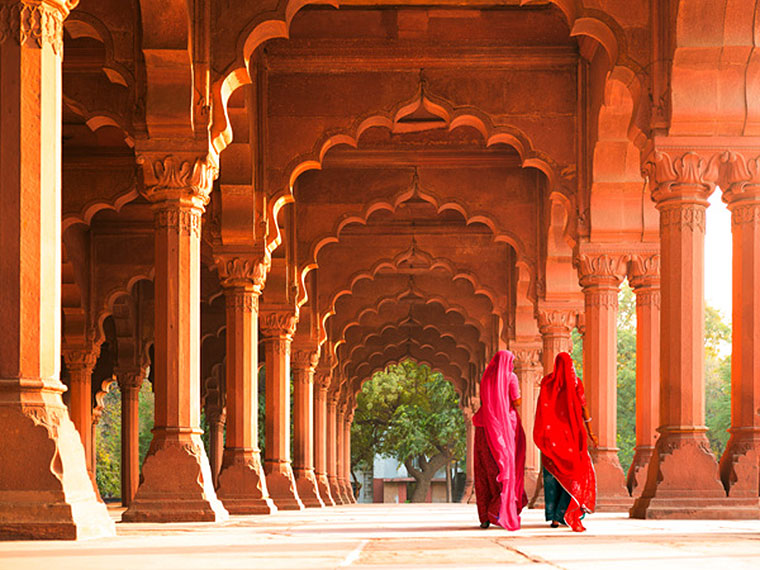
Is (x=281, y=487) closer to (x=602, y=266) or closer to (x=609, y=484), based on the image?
(x=609, y=484)

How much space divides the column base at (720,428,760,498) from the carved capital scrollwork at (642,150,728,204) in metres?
2.38

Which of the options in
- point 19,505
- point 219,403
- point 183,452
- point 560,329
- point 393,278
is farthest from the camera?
point 219,403

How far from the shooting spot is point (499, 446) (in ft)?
31.8

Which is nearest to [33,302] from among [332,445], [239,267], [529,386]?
[239,267]

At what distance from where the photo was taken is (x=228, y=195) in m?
15.6

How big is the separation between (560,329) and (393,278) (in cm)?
852

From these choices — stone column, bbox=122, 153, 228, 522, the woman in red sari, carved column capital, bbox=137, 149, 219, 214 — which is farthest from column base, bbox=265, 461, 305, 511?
the woman in red sari

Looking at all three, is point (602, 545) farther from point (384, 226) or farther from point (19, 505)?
point (384, 226)

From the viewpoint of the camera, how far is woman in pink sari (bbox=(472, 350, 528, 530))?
9625 mm

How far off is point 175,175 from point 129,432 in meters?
15.8

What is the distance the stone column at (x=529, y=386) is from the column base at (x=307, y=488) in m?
4.23

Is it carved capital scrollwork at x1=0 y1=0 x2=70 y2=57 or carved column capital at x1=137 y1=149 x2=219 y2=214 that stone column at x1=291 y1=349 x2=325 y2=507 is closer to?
carved column capital at x1=137 y1=149 x2=219 y2=214

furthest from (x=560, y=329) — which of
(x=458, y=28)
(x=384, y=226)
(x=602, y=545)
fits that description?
(x=602, y=545)

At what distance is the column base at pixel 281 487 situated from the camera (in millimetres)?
18953
